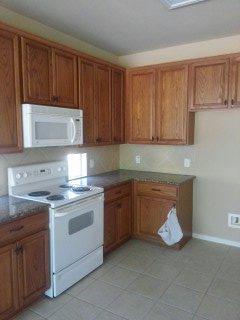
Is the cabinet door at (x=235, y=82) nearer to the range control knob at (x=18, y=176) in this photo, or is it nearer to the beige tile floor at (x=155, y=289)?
the beige tile floor at (x=155, y=289)

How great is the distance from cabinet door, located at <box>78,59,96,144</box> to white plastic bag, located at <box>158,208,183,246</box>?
1.27 metres

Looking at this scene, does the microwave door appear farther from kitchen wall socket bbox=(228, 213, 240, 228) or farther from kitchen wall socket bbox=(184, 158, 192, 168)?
kitchen wall socket bbox=(228, 213, 240, 228)

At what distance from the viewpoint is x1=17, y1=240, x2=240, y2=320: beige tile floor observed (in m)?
2.14

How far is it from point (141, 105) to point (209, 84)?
0.91m

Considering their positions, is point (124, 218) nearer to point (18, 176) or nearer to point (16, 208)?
point (18, 176)

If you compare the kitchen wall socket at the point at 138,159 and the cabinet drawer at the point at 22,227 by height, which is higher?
the kitchen wall socket at the point at 138,159

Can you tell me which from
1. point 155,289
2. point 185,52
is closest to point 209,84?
point 185,52

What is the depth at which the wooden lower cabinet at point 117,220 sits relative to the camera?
3.03 m

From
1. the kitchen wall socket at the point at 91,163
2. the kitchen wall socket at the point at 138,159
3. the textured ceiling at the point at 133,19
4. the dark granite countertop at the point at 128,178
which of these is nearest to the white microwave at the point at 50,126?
the dark granite countertop at the point at 128,178

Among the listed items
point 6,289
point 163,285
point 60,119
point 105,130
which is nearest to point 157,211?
point 163,285

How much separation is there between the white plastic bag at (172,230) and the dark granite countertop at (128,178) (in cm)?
38

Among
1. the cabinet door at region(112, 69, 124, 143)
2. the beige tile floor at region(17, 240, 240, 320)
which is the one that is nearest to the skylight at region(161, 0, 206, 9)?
the cabinet door at region(112, 69, 124, 143)

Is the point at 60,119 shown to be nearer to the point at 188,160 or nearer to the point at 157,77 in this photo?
the point at 157,77

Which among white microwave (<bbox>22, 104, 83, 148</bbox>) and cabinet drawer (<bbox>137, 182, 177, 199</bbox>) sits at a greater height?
white microwave (<bbox>22, 104, 83, 148</bbox>)
